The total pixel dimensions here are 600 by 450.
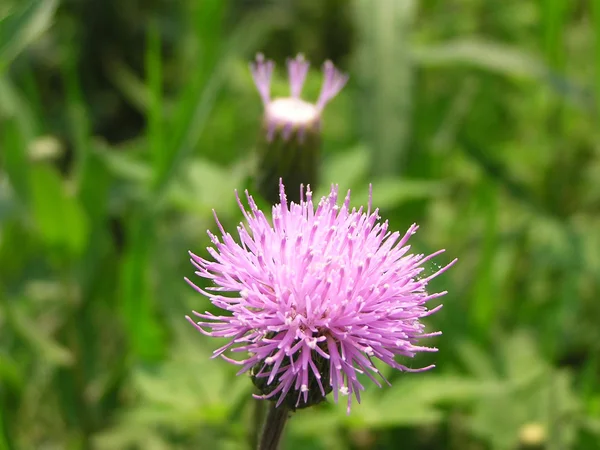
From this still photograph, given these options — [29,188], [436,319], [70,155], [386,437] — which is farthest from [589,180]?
[70,155]

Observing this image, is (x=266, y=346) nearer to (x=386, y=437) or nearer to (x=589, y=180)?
(x=386, y=437)

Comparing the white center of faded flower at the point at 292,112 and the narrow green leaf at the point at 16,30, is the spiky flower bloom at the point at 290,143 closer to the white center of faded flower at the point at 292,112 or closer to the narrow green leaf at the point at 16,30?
the white center of faded flower at the point at 292,112

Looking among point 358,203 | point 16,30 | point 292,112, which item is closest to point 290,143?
point 292,112

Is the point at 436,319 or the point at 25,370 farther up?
the point at 436,319

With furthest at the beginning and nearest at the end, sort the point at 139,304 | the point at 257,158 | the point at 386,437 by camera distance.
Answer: the point at 386,437
the point at 139,304
the point at 257,158

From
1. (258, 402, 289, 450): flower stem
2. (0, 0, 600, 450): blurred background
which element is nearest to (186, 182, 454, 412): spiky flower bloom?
(258, 402, 289, 450): flower stem

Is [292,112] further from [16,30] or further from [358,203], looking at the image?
[16,30]
